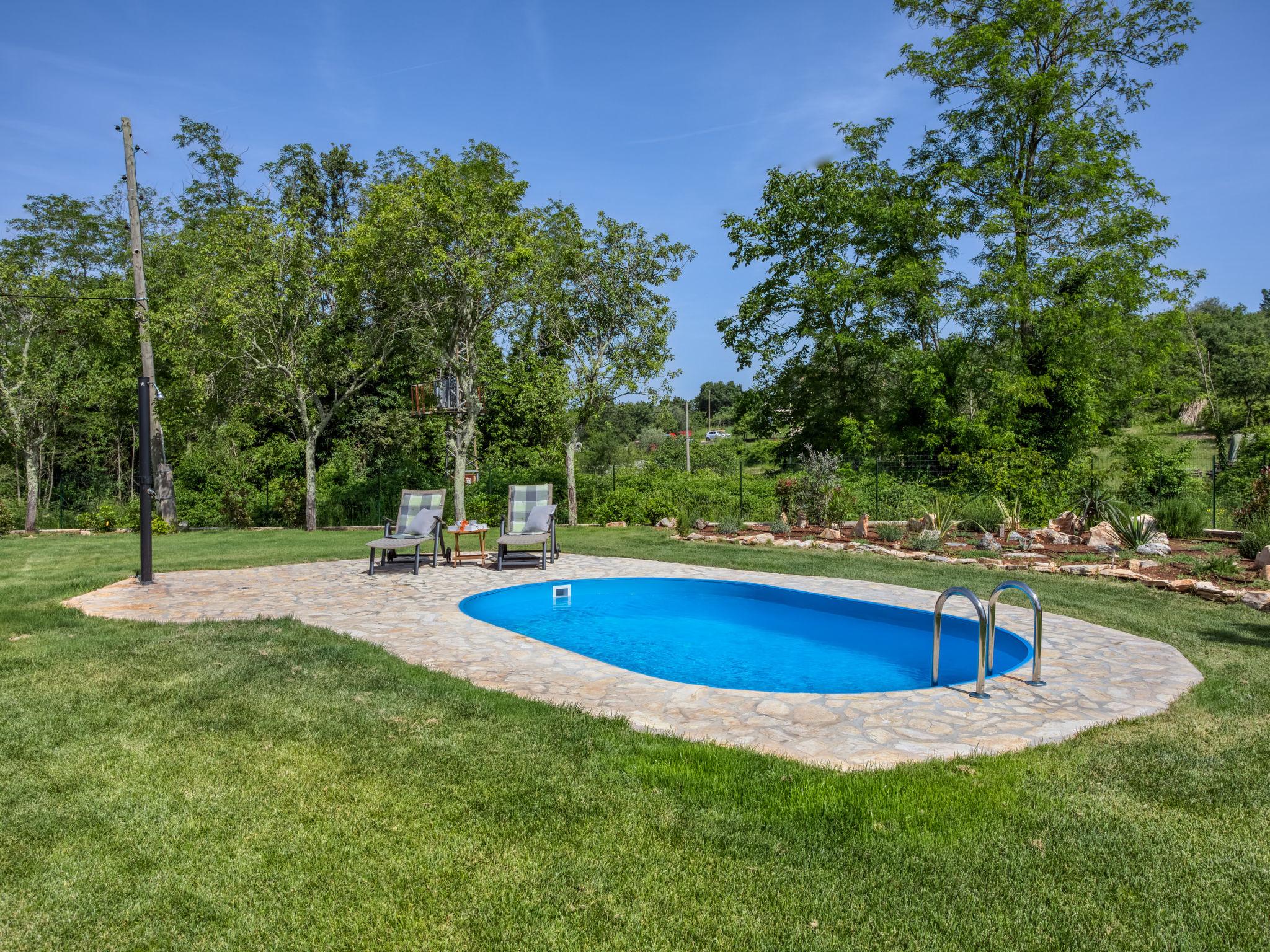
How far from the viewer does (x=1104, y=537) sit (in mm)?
10953

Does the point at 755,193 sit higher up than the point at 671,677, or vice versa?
the point at 755,193

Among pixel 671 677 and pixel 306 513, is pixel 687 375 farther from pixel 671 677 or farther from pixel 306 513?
pixel 671 677

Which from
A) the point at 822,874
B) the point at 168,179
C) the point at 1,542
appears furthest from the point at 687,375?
the point at 168,179

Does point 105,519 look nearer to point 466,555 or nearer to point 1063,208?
point 466,555

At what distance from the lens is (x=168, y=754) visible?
3.56m

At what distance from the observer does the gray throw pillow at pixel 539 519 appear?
Answer: 39.1 ft

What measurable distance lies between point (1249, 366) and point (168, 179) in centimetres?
4291

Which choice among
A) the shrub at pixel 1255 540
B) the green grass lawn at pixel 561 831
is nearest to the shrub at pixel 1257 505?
the shrub at pixel 1255 540

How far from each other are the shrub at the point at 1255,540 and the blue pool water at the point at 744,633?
15.5ft

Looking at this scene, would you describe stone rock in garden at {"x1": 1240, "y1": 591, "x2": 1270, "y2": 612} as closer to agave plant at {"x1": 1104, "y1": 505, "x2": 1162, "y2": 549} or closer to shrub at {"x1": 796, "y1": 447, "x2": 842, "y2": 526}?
agave plant at {"x1": 1104, "y1": 505, "x2": 1162, "y2": 549}

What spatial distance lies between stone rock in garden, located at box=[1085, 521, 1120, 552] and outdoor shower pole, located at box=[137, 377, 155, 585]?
1294 centimetres

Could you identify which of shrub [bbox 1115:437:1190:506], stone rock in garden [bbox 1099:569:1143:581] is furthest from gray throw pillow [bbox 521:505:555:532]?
shrub [bbox 1115:437:1190:506]

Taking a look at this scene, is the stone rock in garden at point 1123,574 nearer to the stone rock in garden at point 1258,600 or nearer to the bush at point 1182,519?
the stone rock in garden at point 1258,600

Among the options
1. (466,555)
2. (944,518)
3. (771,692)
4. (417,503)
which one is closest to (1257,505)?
(944,518)
